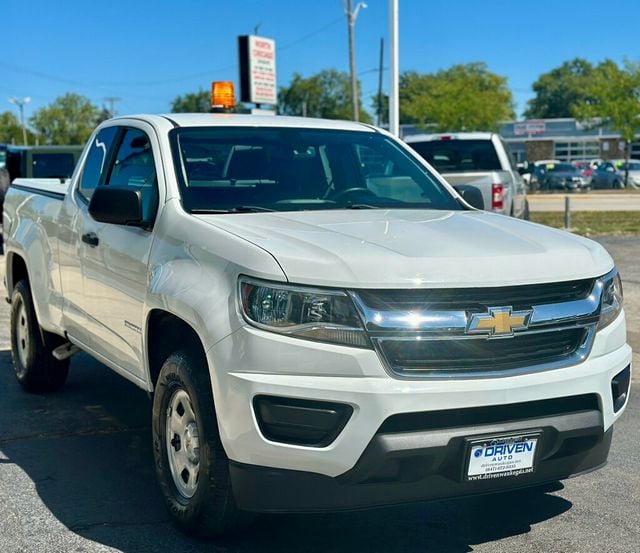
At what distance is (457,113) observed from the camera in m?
56.9

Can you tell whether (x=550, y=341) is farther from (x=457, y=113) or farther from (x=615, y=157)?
(x=615, y=157)

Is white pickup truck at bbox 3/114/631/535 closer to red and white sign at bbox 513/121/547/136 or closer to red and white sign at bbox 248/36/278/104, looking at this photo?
red and white sign at bbox 248/36/278/104

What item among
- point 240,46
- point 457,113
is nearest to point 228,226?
point 240,46

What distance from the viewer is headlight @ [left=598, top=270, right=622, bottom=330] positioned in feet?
12.9

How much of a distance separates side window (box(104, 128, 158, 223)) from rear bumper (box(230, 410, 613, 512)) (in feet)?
5.30

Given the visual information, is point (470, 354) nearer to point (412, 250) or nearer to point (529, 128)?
point (412, 250)

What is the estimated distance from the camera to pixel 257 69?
26703 millimetres

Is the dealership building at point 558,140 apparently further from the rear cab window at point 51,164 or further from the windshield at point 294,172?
the windshield at point 294,172

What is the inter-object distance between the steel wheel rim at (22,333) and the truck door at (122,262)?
1376 mm

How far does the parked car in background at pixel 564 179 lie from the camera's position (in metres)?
43.8

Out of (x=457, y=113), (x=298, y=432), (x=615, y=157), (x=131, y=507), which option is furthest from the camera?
(x=615, y=157)

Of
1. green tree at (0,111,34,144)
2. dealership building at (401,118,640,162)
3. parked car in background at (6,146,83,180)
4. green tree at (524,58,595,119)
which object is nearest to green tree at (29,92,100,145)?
green tree at (0,111,34,144)

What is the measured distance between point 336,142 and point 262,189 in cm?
75

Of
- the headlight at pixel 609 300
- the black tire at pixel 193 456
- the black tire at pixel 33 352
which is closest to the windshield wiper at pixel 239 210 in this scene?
the black tire at pixel 193 456
